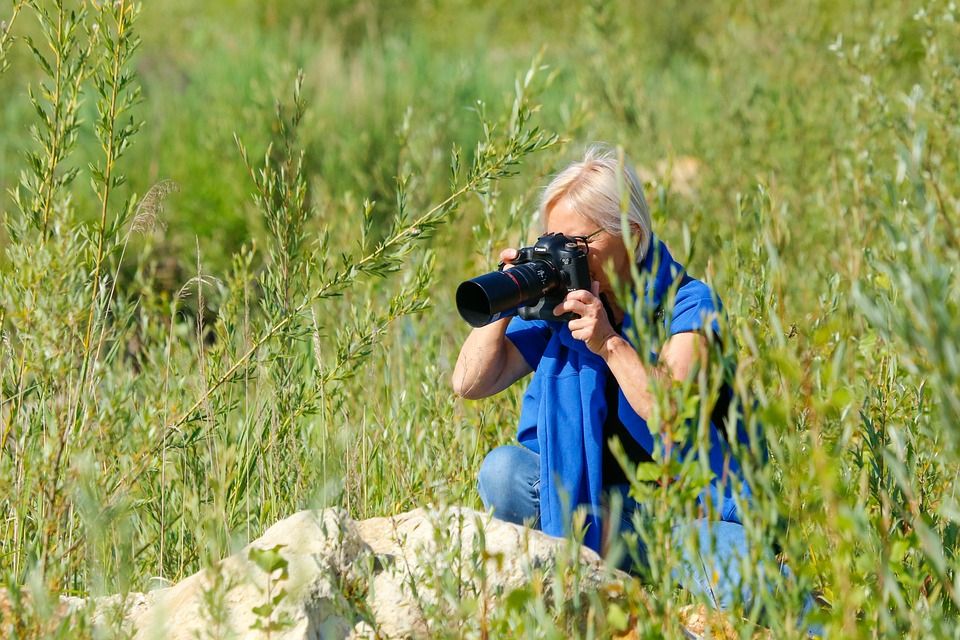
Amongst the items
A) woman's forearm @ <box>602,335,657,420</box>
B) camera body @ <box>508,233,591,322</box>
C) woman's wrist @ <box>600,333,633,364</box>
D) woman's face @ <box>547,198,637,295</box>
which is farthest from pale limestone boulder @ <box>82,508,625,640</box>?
woman's face @ <box>547,198,637,295</box>

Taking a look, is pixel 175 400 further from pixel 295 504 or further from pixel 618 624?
pixel 618 624

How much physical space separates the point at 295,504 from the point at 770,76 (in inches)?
205

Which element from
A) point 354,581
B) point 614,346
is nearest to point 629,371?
point 614,346

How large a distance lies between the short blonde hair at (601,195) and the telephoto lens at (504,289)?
21 centimetres

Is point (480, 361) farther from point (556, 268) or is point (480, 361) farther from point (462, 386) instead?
point (556, 268)

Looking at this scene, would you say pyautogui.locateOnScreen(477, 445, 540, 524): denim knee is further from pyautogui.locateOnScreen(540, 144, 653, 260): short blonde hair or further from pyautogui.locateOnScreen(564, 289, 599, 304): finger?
pyautogui.locateOnScreen(540, 144, 653, 260): short blonde hair

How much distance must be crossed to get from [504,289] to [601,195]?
392 millimetres

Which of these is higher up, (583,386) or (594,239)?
(594,239)

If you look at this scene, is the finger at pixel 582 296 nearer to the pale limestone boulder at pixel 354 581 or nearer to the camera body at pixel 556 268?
the camera body at pixel 556 268

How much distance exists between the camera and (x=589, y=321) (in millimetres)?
2703

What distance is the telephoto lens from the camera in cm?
270

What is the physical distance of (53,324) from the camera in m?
2.17

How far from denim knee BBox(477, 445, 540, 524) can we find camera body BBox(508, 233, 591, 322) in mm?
402

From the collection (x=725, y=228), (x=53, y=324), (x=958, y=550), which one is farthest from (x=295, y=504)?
(x=725, y=228)
